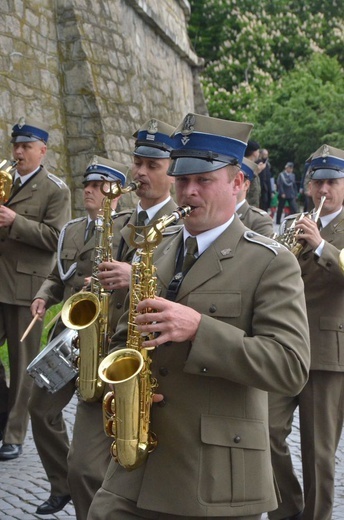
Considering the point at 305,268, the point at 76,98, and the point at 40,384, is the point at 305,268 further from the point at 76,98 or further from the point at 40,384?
the point at 76,98

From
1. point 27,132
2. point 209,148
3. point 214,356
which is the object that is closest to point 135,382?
point 214,356

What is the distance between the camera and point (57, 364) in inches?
237

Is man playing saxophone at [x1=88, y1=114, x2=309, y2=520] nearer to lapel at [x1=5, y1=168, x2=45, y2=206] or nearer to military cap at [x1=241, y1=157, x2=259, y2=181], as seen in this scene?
military cap at [x1=241, y1=157, x2=259, y2=181]

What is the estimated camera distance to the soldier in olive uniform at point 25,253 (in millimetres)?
8148

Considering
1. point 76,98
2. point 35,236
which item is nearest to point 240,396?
point 35,236

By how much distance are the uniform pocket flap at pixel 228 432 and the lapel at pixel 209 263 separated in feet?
1.55

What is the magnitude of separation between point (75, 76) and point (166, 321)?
11.5 meters

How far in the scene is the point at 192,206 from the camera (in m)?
4.12

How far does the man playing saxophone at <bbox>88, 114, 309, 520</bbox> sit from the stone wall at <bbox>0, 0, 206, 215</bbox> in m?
8.96

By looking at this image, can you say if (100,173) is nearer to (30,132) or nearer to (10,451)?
(30,132)

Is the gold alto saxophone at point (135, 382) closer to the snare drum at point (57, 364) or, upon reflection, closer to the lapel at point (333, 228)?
the snare drum at point (57, 364)

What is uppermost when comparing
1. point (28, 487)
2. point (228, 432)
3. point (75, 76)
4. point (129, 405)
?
point (75, 76)

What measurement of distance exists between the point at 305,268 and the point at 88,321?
58.4 inches

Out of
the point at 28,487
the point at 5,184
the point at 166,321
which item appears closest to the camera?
the point at 166,321
